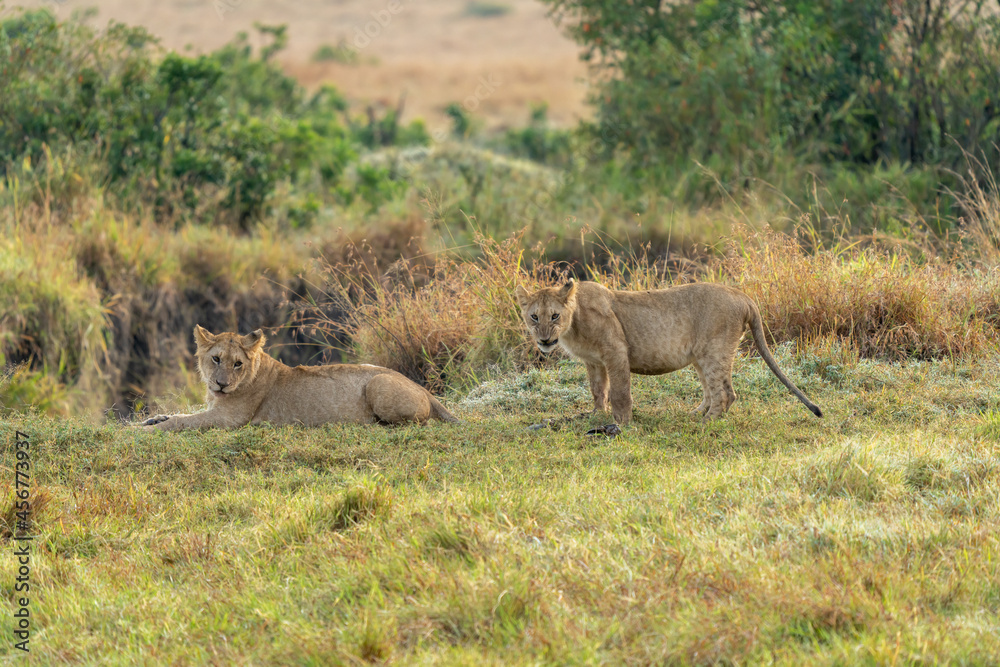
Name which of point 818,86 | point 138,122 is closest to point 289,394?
point 138,122

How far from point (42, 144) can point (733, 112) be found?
9.66 metres

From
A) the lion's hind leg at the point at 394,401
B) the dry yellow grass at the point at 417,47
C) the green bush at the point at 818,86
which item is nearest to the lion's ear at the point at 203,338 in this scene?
the lion's hind leg at the point at 394,401

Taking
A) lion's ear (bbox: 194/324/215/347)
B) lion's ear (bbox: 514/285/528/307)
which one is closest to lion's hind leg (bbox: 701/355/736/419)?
lion's ear (bbox: 514/285/528/307)

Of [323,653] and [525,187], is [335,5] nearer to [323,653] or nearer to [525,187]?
[525,187]

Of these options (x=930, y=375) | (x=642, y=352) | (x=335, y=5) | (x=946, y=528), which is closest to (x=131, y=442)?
(x=642, y=352)

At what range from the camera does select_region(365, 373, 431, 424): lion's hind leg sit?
277 inches

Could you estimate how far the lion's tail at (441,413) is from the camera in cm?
722

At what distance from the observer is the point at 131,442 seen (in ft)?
21.5

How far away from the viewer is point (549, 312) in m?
6.61

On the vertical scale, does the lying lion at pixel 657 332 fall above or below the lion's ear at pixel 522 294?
below

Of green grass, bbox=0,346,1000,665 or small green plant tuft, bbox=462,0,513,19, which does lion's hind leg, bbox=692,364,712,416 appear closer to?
green grass, bbox=0,346,1000,665

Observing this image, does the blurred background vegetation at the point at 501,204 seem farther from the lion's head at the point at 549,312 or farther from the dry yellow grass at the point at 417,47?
the dry yellow grass at the point at 417,47

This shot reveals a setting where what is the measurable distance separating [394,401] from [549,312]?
4.12ft

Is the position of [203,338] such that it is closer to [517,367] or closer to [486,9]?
[517,367]
